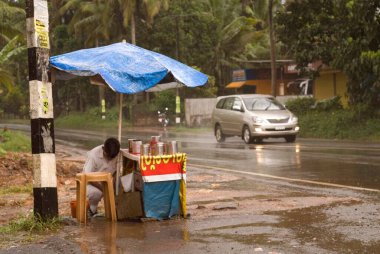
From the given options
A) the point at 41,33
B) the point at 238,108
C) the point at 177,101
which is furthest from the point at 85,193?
the point at 177,101

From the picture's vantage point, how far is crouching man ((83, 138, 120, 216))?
8.68m

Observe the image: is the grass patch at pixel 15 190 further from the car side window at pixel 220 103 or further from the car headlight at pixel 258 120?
the car side window at pixel 220 103

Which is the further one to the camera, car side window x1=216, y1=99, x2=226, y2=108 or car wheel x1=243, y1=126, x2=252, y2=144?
car side window x1=216, y1=99, x2=226, y2=108

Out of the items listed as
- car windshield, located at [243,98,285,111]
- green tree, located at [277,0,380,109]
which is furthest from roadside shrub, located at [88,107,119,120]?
car windshield, located at [243,98,285,111]

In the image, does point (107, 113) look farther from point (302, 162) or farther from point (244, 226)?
point (244, 226)

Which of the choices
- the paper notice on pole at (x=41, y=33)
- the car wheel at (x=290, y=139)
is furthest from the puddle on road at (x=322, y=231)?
the car wheel at (x=290, y=139)

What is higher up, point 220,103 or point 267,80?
point 267,80

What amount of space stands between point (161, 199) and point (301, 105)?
2408 cm

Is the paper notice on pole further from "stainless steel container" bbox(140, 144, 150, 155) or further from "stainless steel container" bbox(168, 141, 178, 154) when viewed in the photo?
"stainless steel container" bbox(168, 141, 178, 154)

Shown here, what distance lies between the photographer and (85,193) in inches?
325

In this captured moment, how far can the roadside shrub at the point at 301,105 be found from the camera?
31.4 meters

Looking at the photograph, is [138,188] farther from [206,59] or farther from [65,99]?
[65,99]

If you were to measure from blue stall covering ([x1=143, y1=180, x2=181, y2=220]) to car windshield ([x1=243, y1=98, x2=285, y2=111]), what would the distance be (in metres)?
15.7

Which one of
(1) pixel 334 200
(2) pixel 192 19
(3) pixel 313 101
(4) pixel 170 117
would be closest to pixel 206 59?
(2) pixel 192 19
